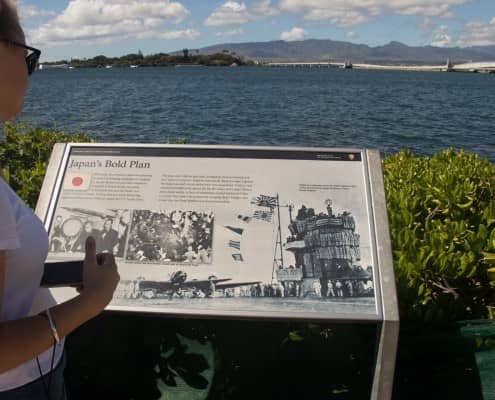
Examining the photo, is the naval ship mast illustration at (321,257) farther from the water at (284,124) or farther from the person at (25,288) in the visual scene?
the water at (284,124)

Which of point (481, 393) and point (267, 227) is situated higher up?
point (267, 227)

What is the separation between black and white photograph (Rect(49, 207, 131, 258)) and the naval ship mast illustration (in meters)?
0.60

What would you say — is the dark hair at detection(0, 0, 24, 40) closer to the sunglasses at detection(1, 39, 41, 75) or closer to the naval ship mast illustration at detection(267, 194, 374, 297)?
the sunglasses at detection(1, 39, 41, 75)

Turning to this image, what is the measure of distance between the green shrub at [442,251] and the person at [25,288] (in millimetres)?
1458

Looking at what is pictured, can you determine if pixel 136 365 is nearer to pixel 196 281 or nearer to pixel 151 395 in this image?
pixel 151 395

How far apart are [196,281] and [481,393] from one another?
4.25 ft

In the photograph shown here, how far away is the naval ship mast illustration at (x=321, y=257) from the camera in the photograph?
1.84 m

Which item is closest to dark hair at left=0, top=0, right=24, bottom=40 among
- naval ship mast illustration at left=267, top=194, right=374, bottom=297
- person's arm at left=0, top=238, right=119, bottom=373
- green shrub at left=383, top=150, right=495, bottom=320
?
person's arm at left=0, top=238, right=119, bottom=373

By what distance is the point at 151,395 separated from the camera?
2545 millimetres

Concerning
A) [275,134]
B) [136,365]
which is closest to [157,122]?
[275,134]

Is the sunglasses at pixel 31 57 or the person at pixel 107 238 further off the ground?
the sunglasses at pixel 31 57

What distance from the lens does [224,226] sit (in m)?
2.02

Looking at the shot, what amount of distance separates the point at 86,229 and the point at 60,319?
0.89 m

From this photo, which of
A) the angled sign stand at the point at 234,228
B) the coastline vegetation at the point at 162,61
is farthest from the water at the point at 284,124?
the coastline vegetation at the point at 162,61
